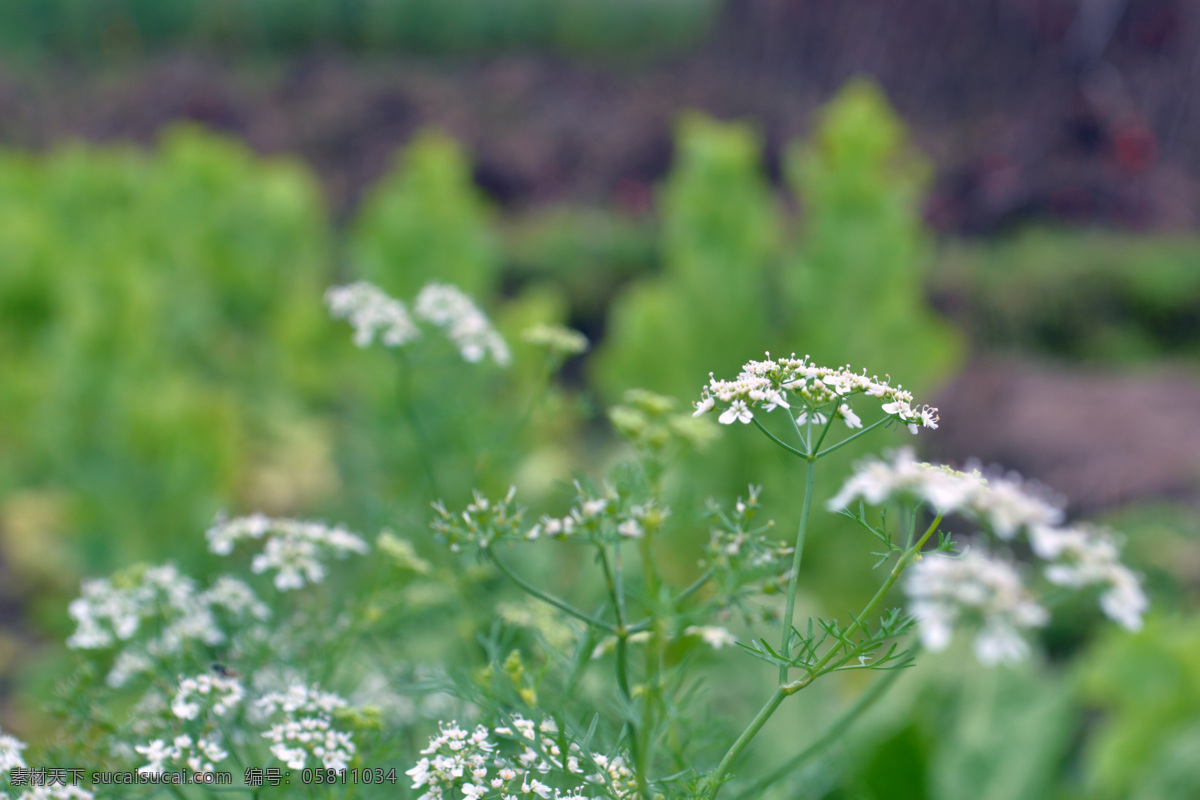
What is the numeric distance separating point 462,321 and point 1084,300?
622cm

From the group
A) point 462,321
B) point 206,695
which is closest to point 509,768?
point 206,695

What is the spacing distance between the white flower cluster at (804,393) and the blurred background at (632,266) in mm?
106

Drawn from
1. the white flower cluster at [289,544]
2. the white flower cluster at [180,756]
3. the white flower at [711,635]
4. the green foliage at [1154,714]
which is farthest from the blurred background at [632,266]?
the white flower cluster at [180,756]

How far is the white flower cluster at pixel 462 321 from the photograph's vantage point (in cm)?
109

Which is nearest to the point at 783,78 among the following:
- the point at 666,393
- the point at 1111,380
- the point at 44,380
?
the point at 1111,380

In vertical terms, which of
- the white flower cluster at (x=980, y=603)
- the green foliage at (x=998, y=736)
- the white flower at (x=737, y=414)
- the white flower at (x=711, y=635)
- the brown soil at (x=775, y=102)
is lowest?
the white flower cluster at (x=980, y=603)

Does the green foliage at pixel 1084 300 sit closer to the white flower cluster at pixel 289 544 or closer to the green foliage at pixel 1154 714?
the green foliage at pixel 1154 714

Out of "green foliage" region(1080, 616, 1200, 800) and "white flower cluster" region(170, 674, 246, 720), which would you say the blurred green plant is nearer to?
"white flower cluster" region(170, 674, 246, 720)

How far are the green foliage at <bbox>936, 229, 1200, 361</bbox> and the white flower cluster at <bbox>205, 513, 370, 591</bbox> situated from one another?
18.5 ft

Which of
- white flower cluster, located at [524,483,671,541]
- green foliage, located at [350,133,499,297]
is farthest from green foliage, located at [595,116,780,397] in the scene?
white flower cluster, located at [524,483,671,541]

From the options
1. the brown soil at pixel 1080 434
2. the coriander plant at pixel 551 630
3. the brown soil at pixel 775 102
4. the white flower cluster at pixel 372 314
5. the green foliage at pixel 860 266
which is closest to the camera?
the coriander plant at pixel 551 630

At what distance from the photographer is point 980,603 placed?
0.43 meters

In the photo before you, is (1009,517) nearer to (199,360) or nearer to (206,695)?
(206,695)

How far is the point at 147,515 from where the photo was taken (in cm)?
281
